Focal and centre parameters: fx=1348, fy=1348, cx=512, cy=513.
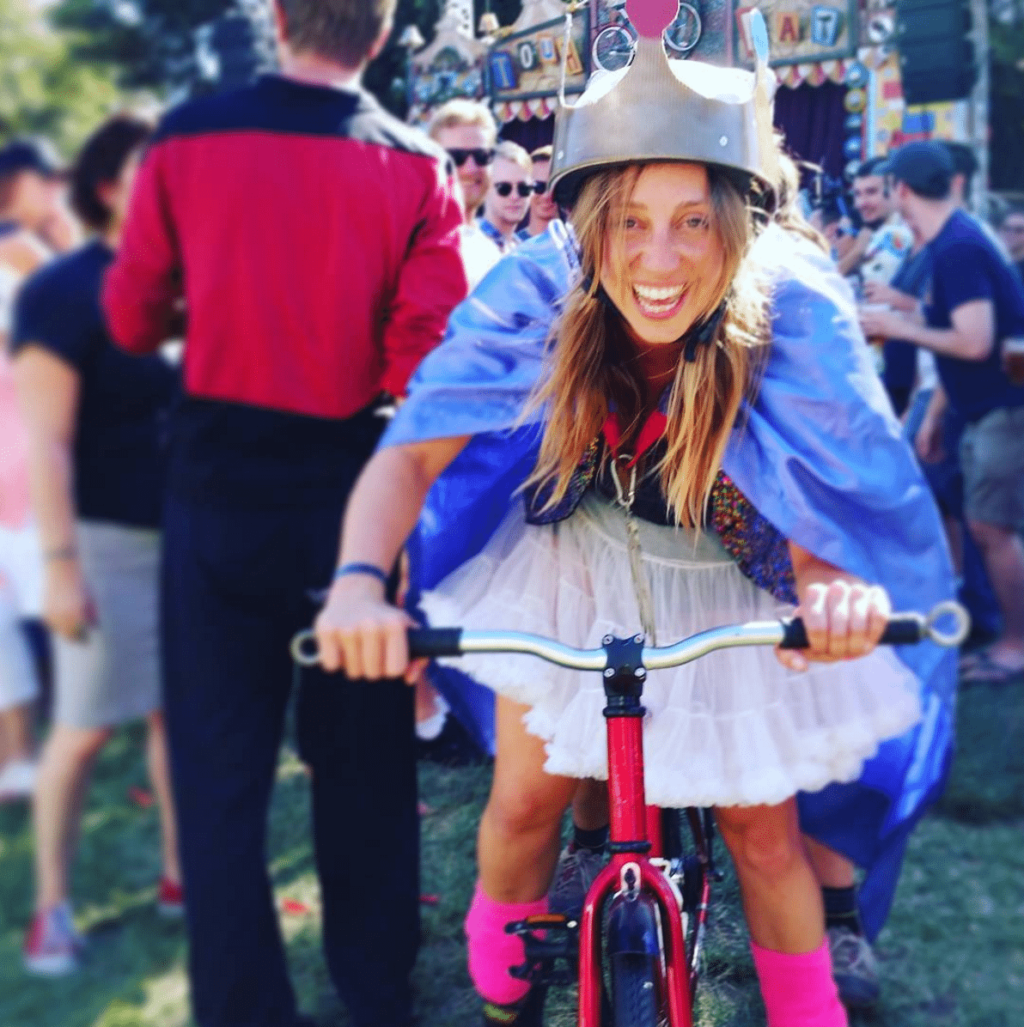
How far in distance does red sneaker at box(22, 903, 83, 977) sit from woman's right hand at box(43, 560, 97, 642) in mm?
556

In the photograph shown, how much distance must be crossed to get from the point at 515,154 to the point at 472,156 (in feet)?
0.56

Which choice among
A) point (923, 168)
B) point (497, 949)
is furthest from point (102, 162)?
point (923, 168)

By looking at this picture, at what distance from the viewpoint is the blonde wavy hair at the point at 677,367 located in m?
1.98

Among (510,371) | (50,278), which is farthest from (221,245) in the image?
(510,371)

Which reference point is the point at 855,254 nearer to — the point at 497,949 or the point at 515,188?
the point at 515,188

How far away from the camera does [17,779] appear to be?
2.09 meters

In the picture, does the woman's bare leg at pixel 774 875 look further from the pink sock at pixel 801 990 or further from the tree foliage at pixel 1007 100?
the tree foliage at pixel 1007 100

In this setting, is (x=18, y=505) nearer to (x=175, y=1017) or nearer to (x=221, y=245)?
(x=221, y=245)

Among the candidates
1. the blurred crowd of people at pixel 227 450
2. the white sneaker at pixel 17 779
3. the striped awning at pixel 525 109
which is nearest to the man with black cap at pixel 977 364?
the blurred crowd of people at pixel 227 450

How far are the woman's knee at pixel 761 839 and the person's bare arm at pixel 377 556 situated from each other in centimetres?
70

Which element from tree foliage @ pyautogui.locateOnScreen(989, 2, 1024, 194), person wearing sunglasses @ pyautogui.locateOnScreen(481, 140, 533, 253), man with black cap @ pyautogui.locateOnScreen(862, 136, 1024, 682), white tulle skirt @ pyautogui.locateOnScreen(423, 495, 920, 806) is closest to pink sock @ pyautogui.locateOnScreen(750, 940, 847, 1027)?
white tulle skirt @ pyautogui.locateOnScreen(423, 495, 920, 806)

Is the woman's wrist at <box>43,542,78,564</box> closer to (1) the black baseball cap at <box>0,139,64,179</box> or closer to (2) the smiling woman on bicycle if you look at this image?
(2) the smiling woman on bicycle

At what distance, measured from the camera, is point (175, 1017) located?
2.70 m

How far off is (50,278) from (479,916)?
4.20 ft
